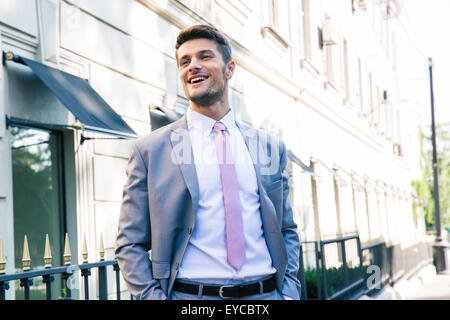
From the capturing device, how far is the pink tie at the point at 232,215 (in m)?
2.20

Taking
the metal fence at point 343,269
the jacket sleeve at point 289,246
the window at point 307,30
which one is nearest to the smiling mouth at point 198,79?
the jacket sleeve at point 289,246

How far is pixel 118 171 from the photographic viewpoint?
5297 mm

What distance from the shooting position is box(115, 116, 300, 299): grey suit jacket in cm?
220

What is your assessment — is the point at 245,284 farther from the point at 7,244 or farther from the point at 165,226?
the point at 7,244

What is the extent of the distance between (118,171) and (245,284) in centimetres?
327

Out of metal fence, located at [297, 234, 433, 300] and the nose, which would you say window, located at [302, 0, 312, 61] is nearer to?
metal fence, located at [297, 234, 433, 300]

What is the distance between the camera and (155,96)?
6.05 metres

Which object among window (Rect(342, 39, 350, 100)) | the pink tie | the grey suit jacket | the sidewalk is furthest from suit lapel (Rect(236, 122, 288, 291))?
window (Rect(342, 39, 350, 100))

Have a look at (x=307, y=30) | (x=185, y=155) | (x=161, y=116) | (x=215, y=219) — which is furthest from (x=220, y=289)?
(x=307, y=30)

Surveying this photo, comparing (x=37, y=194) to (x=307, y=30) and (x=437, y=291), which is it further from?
(x=307, y=30)

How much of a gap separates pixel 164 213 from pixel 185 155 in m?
0.26

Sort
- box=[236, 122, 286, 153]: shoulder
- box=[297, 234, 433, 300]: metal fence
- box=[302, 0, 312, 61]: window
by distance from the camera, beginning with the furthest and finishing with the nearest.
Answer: box=[302, 0, 312, 61]: window
box=[297, 234, 433, 300]: metal fence
box=[236, 122, 286, 153]: shoulder

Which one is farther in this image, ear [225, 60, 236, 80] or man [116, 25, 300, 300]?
ear [225, 60, 236, 80]

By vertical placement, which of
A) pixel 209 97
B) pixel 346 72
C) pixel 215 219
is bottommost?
pixel 215 219
